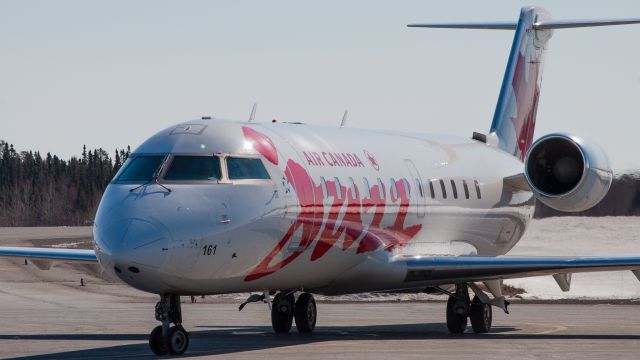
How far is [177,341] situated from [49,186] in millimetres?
114203

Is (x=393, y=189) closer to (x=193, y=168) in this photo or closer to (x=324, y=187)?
(x=324, y=187)

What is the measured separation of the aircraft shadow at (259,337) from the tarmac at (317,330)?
16mm

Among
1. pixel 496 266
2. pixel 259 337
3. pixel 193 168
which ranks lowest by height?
pixel 259 337

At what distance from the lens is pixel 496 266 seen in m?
22.8

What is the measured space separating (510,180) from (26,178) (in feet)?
360

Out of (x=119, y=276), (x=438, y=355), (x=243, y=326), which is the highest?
(x=119, y=276)

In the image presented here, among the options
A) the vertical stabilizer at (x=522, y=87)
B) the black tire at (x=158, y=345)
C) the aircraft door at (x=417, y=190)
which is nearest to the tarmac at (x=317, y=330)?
the black tire at (x=158, y=345)

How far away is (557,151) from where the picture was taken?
26.1 metres

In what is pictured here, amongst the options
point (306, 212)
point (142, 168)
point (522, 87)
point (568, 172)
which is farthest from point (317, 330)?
point (522, 87)

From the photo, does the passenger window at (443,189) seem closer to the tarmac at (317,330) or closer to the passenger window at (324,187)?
the tarmac at (317,330)

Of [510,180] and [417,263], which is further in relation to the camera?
[510,180]

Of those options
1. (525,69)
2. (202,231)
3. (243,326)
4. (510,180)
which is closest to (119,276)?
(202,231)

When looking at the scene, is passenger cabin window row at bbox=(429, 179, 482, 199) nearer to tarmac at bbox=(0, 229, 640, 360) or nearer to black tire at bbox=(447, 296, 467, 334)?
black tire at bbox=(447, 296, 467, 334)

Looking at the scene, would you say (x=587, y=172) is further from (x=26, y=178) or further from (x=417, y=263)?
(x=26, y=178)
